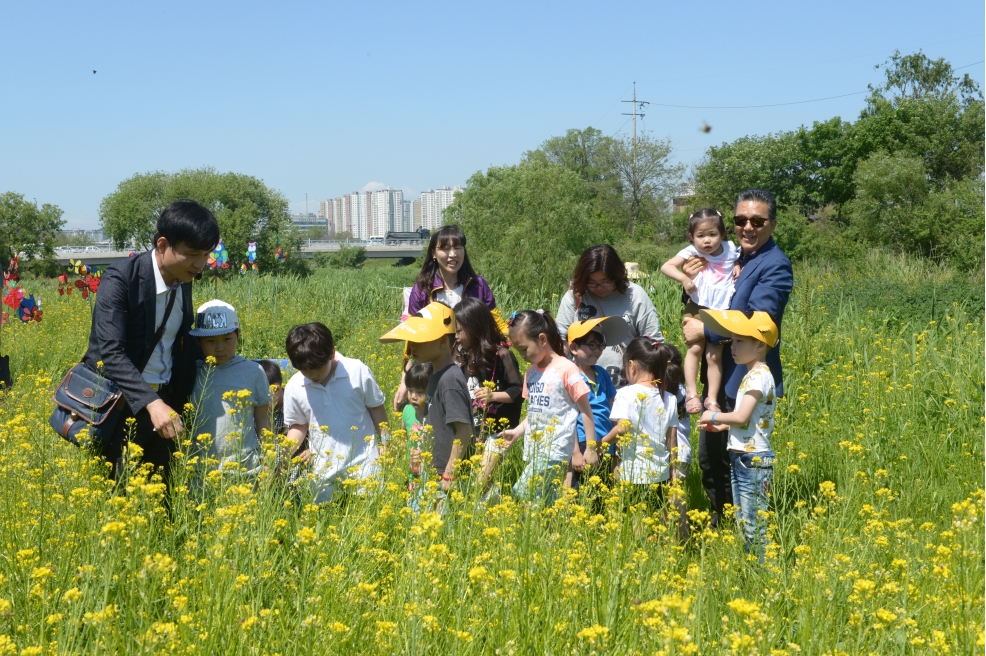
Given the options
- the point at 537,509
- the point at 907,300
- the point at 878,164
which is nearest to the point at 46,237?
the point at 878,164

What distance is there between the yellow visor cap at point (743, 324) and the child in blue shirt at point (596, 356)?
738 millimetres

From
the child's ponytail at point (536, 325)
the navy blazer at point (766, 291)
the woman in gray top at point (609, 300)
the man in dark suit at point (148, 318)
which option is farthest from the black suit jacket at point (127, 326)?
the navy blazer at point (766, 291)

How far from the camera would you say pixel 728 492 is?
154 inches

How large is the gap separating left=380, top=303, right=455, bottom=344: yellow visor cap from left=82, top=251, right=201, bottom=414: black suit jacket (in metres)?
0.94

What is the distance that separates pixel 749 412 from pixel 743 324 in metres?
0.36

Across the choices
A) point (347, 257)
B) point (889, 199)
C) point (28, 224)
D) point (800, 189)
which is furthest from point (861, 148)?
point (28, 224)

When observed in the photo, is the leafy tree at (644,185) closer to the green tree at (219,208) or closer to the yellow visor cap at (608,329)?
the green tree at (219,208)

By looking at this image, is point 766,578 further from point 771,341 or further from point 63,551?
point 63,551

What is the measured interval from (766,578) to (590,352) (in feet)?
5.44

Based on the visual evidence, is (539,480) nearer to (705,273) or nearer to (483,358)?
(483,358)

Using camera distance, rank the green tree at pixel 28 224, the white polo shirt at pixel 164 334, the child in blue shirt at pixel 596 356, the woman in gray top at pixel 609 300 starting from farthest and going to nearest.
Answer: the green tree at pixel 28 224
the woman in gray top at pixel 609 300
the child in blue shirt at pixel 596 356
the white polo shirt at pixel 164 334

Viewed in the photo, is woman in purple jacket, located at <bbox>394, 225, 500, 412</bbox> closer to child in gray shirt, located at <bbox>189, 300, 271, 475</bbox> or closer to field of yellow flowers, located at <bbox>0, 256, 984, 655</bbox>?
child in gray shirt, located at <bbox>189, 300, 271, 475</bbox>

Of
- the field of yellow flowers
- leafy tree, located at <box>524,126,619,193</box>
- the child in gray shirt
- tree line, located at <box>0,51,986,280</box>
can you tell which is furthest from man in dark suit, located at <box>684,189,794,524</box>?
leafy tree, located at <box>524,126,619,193</box>

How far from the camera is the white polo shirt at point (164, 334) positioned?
318 centimetres
